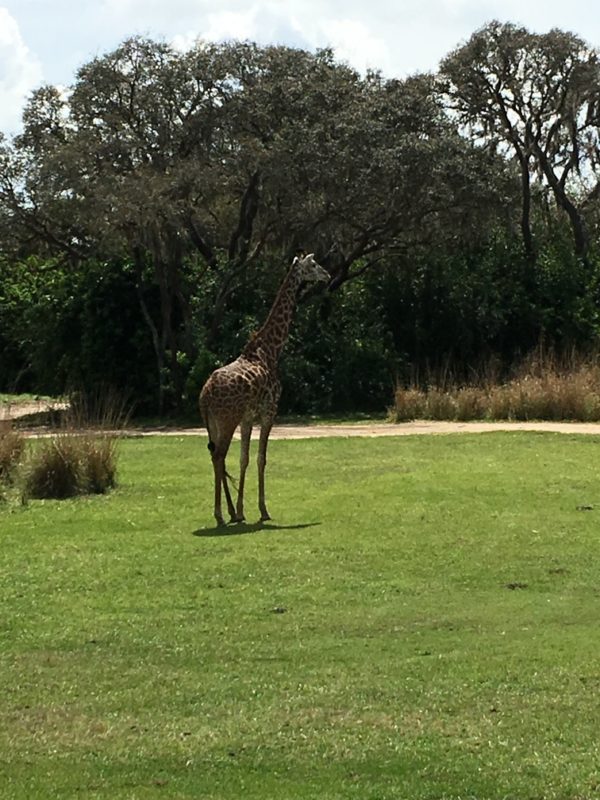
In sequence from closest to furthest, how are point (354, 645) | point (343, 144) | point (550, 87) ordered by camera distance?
point (354, 645), point (343, 144), point (550, 87)

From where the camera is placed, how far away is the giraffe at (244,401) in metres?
12.3

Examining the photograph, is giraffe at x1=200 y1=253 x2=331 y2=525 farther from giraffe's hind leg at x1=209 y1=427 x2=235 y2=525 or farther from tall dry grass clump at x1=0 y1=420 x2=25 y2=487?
tall dry grass clump at x1=0 y1=420 x2=25 y2=487

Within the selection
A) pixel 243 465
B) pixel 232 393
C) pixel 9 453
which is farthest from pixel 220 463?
pixel 9 453

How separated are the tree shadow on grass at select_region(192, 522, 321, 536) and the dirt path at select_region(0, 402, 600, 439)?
9.02 m

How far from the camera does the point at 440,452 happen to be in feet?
57.9

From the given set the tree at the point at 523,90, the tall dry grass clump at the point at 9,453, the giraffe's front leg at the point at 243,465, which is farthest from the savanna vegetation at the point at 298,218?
the giraffe's front leg at the point at 243,465

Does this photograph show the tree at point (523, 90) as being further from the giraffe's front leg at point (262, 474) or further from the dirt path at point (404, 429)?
the giraffe's front leg at point (262, 474)

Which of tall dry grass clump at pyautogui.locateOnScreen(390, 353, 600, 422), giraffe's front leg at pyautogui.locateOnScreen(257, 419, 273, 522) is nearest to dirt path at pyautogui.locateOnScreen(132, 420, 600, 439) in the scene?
tall dry grass clump at pyautogui.locateOnScreen(390, 353, 600, 422)

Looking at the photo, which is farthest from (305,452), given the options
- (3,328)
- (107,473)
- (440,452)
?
(3,328)

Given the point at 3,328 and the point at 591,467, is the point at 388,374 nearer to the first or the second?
the point at 591,467

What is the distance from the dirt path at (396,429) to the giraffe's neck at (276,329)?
7.14 meters

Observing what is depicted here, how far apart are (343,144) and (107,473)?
47.7ft

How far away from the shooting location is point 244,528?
11.8 meters

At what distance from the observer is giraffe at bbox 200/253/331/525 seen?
12289 mm
